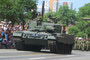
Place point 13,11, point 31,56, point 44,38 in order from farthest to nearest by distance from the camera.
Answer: point 13,11, point 44,38, point 31,56

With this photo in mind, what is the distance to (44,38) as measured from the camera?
2100cm

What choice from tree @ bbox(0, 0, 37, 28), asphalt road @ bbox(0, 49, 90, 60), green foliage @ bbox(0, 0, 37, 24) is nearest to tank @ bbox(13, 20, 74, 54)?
asphalt road @ bbox(0, 49, 90, 60)

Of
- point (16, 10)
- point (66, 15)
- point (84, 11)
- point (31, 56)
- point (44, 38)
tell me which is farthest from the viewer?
point (84, 11)

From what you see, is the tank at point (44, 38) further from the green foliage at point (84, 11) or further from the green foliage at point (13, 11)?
the green foliage at point (84, 11)

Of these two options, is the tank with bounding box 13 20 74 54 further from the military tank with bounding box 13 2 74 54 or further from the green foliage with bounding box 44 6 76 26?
the green foliage with bounding box 44 6 76 26

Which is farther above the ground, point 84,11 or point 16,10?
point 84,11

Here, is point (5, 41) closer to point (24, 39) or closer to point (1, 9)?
point (24, 39)

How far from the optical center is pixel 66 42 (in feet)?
71.9

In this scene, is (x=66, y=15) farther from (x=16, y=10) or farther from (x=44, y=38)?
(x=44, y=38)

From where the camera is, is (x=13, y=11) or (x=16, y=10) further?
(x=16, y=10)

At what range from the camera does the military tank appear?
68.8 feet

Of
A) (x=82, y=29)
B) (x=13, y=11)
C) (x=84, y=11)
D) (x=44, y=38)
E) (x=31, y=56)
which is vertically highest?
(x=84, y=11)

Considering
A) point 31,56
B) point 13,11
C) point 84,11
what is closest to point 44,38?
point 31,56

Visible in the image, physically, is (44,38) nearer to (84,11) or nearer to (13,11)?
(13,11)
